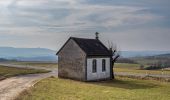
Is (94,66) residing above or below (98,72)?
above

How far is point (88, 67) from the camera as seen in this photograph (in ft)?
149

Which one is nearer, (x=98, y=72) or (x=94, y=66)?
(x=94, y=66)

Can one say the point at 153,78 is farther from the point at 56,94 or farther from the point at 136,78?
the point at 56,94

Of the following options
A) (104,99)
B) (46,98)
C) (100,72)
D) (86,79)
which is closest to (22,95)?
(46,98)

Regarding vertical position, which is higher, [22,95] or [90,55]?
[90,55]

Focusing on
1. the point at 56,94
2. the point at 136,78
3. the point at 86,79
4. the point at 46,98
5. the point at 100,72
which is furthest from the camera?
the point at 136,78

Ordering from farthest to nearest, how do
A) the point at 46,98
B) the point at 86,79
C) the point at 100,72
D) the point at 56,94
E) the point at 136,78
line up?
the point at 136,78 < the point at 100,72 < the point at 86,79 < the point at 56,94 < the point at 46,98

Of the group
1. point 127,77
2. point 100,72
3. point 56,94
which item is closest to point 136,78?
point 127,77

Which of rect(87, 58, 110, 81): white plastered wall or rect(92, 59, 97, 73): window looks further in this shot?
rect(92, 59, 97, 73): window

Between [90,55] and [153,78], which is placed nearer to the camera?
[90,55]

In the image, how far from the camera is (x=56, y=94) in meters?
29.9

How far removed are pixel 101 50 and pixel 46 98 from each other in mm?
23548

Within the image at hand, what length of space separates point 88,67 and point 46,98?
18.7 meters

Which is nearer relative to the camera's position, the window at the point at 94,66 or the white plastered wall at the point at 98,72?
the white plastered wall at the point at 98,72
